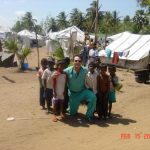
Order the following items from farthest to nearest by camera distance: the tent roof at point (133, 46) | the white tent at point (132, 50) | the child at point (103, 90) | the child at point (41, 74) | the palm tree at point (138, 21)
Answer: the palm tree at point (138, 21)
the tent roof at point (133, 46)
the white tent at point (132, 50)
the child at point (41, 74)
the child at point (103, 90)

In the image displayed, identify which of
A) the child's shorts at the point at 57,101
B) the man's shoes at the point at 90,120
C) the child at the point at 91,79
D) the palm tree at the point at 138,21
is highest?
the palm tree at the point at 138,21

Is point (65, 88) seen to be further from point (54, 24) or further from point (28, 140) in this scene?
point (54, 24)

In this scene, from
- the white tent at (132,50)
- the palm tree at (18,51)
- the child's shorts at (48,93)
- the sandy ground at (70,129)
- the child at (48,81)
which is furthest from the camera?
the white tent at (132,50)

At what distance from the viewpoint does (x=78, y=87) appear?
28.1ft

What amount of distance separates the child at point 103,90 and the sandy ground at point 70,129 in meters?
0.30

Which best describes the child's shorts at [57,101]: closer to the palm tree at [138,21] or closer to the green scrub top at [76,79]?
the green scrub top at [76,79]

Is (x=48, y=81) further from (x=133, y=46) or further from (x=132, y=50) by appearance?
(x=133, y=46)

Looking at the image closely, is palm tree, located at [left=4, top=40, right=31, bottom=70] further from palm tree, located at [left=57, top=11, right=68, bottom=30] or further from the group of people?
palm tree, located at [left=57, top=11, right=68, bottom=30]

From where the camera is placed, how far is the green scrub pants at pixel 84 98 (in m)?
8.45

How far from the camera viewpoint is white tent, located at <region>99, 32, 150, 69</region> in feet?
69.1
